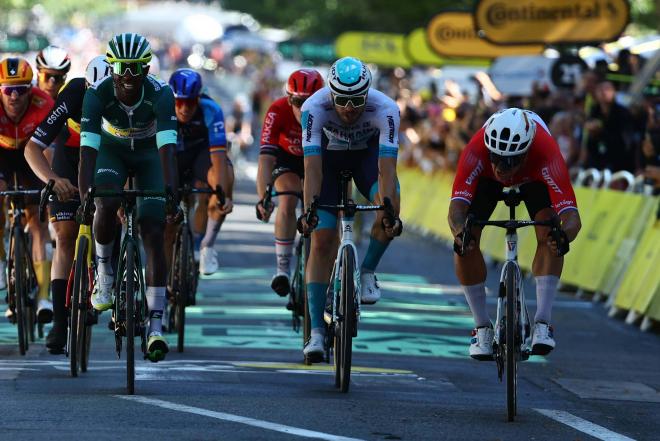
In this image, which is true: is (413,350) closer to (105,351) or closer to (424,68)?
(105,351)

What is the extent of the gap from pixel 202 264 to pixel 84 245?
3784mm

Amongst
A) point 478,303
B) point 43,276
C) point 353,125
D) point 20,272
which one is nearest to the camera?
point 478,303

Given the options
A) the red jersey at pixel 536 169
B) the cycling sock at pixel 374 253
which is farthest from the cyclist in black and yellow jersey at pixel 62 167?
the red jersey at pixel 536 169

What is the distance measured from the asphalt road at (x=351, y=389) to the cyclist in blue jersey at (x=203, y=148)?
0.78 meters

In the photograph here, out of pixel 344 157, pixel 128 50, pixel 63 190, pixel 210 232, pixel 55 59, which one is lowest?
pixel 210 232

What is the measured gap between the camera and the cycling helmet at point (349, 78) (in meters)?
11.0

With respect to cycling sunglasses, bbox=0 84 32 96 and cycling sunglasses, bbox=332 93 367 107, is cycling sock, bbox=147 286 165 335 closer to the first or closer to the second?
cycling sunglasses, bbox=332 93 367 107

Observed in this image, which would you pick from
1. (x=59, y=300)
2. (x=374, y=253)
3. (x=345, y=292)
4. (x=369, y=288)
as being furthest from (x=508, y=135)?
(x=59, y=300)

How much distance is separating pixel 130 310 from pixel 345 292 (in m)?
1.33

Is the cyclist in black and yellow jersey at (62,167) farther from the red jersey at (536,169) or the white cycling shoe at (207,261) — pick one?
the white cycling shoe at (207,261)

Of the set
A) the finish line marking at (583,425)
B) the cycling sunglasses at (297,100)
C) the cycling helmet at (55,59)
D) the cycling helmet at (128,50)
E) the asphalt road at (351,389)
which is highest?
the cycling helmet at (55,59)

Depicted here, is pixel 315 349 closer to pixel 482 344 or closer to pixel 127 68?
pixel 482 344

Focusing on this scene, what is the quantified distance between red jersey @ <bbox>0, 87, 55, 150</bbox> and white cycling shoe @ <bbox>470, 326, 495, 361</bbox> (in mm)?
4031

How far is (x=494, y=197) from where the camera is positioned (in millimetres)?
10656
